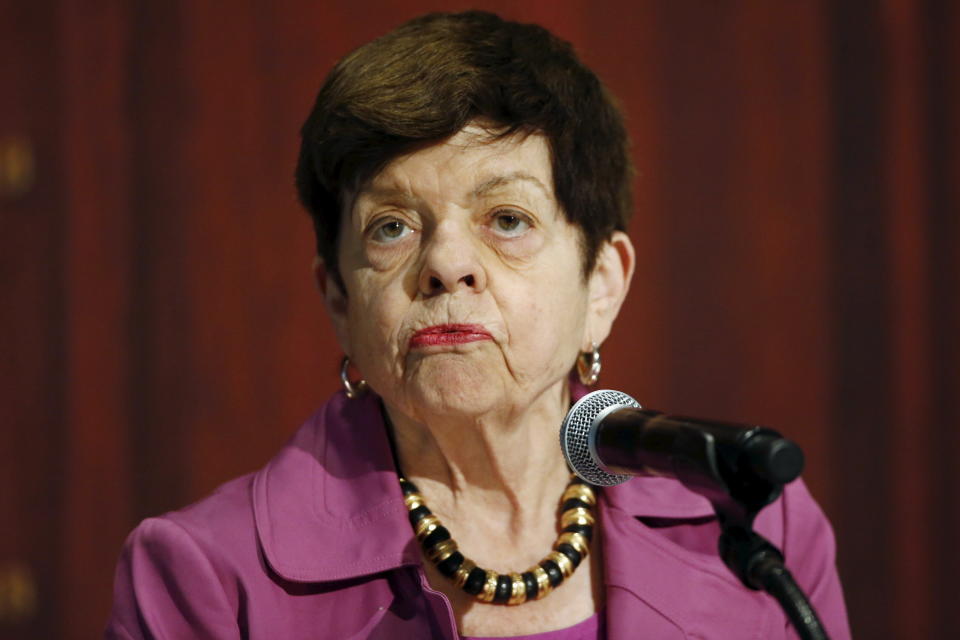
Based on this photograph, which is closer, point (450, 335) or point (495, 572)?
point (450, 335)

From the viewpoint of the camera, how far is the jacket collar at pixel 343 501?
163cm

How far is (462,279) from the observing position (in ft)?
5.33

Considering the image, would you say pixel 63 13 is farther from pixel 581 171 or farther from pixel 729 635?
pixel 729 635

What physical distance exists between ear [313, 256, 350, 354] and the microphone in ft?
2.06

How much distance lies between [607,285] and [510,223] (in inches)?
11.0

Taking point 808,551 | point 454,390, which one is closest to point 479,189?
point 454,390

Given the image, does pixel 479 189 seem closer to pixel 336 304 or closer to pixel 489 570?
pixel 336 304

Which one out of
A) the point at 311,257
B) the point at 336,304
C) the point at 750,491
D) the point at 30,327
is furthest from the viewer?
the point at 311,257

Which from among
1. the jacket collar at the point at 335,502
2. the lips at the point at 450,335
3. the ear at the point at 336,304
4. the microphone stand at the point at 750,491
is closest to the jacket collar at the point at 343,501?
the jacket collar at the point at 335,502

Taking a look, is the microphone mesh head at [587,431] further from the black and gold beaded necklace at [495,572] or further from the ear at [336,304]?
the ear at [336,304]

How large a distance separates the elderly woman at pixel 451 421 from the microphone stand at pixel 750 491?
0.59 metres

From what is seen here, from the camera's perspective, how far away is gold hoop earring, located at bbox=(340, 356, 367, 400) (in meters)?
1.84

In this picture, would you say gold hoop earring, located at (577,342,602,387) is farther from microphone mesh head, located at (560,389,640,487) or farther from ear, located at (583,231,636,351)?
microphone mesh head, located at (560,389,640,487)

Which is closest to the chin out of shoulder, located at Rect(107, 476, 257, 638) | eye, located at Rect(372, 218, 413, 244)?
eye, located at Rect(372, 218, 413, 244)
